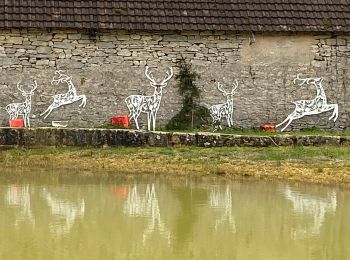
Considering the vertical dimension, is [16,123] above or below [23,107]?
below

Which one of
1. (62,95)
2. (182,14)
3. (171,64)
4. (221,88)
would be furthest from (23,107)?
(221,88)

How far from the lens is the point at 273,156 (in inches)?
610

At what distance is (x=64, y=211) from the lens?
10000 millimetres

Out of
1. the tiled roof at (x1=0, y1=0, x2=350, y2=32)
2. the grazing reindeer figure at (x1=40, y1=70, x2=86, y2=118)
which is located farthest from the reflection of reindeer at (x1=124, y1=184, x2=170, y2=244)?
the tiled roof at (x1=0, y1=0, x2=350, y2=32)

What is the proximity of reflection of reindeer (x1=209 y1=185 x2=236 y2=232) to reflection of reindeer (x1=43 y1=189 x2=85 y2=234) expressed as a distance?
5.94ft

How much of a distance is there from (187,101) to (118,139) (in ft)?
11.9

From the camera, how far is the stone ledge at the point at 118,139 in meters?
16.6

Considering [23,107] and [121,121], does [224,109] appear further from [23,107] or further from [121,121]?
[23,107]

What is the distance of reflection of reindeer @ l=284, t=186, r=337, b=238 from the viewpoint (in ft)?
32.3

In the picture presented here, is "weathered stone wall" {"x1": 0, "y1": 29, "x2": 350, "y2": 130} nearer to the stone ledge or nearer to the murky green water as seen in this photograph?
the stone ledge

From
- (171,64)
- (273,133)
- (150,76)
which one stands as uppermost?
(171,64)

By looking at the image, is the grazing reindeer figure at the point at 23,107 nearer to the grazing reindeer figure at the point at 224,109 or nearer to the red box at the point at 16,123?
the red box at the point at 16,123

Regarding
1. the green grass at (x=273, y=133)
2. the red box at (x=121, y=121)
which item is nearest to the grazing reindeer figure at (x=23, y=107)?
the red box at (x=121, y=121)

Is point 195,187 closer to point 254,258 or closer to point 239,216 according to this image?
point 239,216
